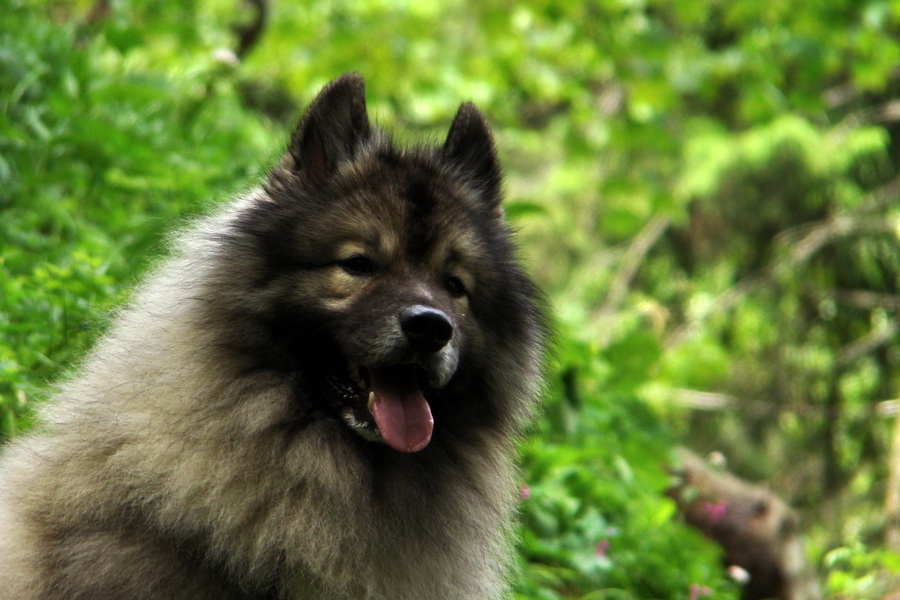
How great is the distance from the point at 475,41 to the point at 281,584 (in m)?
9.00

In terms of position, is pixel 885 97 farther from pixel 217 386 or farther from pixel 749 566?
pixel 217 386

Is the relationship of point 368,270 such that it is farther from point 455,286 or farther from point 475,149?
point 475,149

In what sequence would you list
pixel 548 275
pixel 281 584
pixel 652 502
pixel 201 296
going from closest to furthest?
pixel 281 584
pixel 201 296
pixel 652 502
pixel 548 275

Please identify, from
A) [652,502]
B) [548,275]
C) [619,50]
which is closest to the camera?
[652,502]

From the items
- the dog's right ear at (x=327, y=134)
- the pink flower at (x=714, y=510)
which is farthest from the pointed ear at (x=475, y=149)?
the pink flower at (x=714, y=510)

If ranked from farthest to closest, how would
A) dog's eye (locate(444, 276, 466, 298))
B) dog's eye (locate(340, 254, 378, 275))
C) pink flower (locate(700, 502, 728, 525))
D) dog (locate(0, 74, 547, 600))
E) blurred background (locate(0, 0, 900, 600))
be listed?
pink flower (locate(700, 502, 728, 525)), blurred background (locate(0, 0, 900, 600)), dog's eye (locate(444, 276, 466, 298)), dog's eye (locate(340, 254, 378, 275)), dog (locate(0, 74, 547, 600))

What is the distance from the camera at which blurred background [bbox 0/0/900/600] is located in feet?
15.5

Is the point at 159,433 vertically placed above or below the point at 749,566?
above

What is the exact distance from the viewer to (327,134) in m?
3.19

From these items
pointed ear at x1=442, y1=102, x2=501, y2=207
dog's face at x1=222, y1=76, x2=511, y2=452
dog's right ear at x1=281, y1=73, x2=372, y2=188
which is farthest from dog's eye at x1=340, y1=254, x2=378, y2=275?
pointed ear at x1=442, y1=102, x2=501, y2=207

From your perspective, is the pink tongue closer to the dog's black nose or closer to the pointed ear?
the dog's black nose

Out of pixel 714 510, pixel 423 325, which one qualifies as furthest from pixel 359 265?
pixel 714 510

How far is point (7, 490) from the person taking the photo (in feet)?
9.18

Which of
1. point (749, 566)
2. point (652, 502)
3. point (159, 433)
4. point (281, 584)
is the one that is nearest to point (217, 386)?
point (159, 433)
